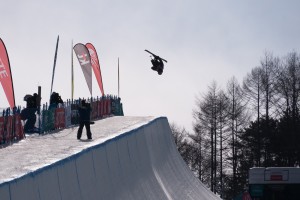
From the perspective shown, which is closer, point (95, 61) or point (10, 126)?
point (10, 126)

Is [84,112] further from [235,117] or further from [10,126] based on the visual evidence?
[235,117]

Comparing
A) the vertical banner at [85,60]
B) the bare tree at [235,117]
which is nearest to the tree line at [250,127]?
the bare tree at [235,117]

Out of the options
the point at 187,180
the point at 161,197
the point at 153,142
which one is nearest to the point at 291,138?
the point at 187,180

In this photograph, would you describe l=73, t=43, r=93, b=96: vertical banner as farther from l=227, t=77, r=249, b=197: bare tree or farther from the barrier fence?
l=227, t=77, r=249, b=197: bare tree

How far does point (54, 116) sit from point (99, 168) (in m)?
10.6

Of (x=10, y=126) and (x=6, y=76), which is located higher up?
(x=6, y=76)

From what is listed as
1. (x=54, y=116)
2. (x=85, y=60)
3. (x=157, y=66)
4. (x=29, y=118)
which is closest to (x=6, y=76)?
(x=29, y=118)

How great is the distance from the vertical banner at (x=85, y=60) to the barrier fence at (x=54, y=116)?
1.12 m

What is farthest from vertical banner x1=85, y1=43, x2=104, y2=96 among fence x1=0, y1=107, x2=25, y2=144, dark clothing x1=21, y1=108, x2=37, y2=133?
fence x1=0, y1=107, x2=25, y2=144

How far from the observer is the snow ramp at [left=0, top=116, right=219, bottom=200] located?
9266mm

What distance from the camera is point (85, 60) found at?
29453mm

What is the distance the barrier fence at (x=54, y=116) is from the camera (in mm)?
17531

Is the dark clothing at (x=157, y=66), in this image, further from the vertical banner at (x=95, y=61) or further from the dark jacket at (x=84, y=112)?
the vertical banner at (x=95, y=61)

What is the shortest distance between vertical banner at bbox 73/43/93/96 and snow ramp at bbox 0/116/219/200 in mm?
5696
